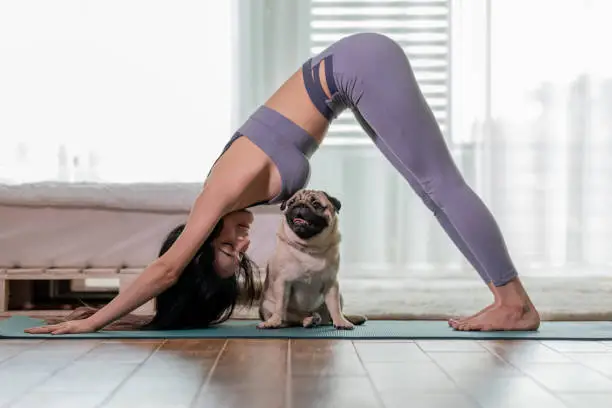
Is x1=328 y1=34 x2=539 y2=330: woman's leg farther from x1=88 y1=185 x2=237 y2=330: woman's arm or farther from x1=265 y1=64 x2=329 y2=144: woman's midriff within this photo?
x1=88 y1=185 x2=237 y2=330: woman's arm

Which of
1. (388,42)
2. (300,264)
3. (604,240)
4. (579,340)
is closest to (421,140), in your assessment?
(388,42)

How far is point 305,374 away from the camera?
1600mm

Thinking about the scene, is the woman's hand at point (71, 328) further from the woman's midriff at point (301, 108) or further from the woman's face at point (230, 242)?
the woman's midriff at point (301, 108)

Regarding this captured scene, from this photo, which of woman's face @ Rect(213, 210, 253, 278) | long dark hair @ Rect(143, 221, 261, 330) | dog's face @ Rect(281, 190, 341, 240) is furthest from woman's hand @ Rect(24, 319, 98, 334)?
dog's face @ Rect(281, 190, 341, 240)

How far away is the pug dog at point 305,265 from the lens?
241cm

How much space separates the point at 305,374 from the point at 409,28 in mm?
3574

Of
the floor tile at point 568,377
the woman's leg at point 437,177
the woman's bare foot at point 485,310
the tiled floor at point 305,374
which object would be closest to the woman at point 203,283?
the tiled floor at point 305,374

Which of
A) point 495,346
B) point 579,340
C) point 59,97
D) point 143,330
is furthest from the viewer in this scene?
point 59,97

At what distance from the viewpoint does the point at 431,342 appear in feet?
6.95

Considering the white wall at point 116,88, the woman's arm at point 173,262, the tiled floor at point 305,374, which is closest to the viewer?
the tiled floor at point 305,374

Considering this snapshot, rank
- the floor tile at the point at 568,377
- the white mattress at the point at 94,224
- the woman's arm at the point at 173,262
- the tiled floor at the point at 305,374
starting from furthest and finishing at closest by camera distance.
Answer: the white mattress at the point at 94,224
the woman's arm at the point at 173,262
the floor tile at the point at 568,377
the tiled floor at the point at 305,374

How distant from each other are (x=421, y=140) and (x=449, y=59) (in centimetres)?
272

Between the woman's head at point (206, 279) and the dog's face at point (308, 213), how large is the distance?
0.14 m

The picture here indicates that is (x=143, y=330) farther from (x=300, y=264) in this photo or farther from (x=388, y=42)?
(x=388, y=42)
